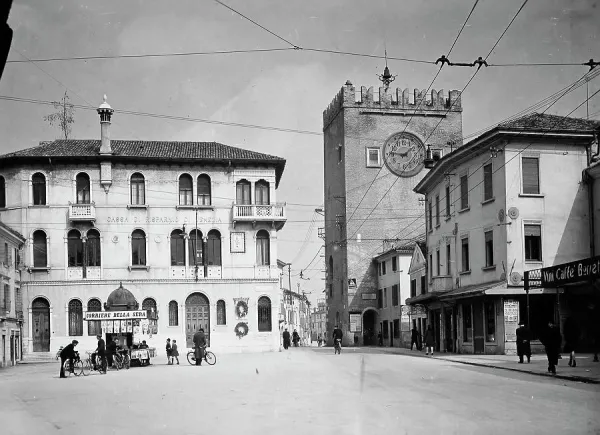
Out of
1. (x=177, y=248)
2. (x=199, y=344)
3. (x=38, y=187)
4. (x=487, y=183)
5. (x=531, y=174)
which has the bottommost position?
(x=199, y=344)

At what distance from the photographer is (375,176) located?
68.8 meters

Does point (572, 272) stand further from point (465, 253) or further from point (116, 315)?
point (116, 315)

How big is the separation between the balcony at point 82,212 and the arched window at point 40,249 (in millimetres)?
2194

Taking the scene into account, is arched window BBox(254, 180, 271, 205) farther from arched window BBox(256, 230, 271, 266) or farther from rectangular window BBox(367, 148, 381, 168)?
rectangular window BBox(367, 148, 381, 168)

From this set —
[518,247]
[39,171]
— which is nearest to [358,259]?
[39,171]

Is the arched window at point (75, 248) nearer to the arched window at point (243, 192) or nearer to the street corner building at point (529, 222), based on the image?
the arched window at point (243, 192)

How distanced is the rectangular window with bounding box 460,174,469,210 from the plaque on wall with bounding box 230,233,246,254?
15.8 meters

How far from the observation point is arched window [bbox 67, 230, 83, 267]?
49875 mm

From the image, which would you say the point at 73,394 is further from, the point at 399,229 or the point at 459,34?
the point at 399,229

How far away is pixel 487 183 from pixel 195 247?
67.4 ft

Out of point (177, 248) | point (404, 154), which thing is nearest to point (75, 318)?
point (177, 248)

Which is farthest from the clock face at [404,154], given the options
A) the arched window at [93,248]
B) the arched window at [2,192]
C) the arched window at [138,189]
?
the arched window at [2,192]

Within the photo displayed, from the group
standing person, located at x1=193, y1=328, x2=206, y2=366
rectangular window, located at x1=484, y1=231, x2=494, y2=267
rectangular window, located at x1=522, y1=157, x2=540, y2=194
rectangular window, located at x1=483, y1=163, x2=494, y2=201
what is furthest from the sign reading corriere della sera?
rectangular window, located at x1=522, y1=157, x2=540, y2=194

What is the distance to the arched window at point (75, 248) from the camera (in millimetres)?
49875
